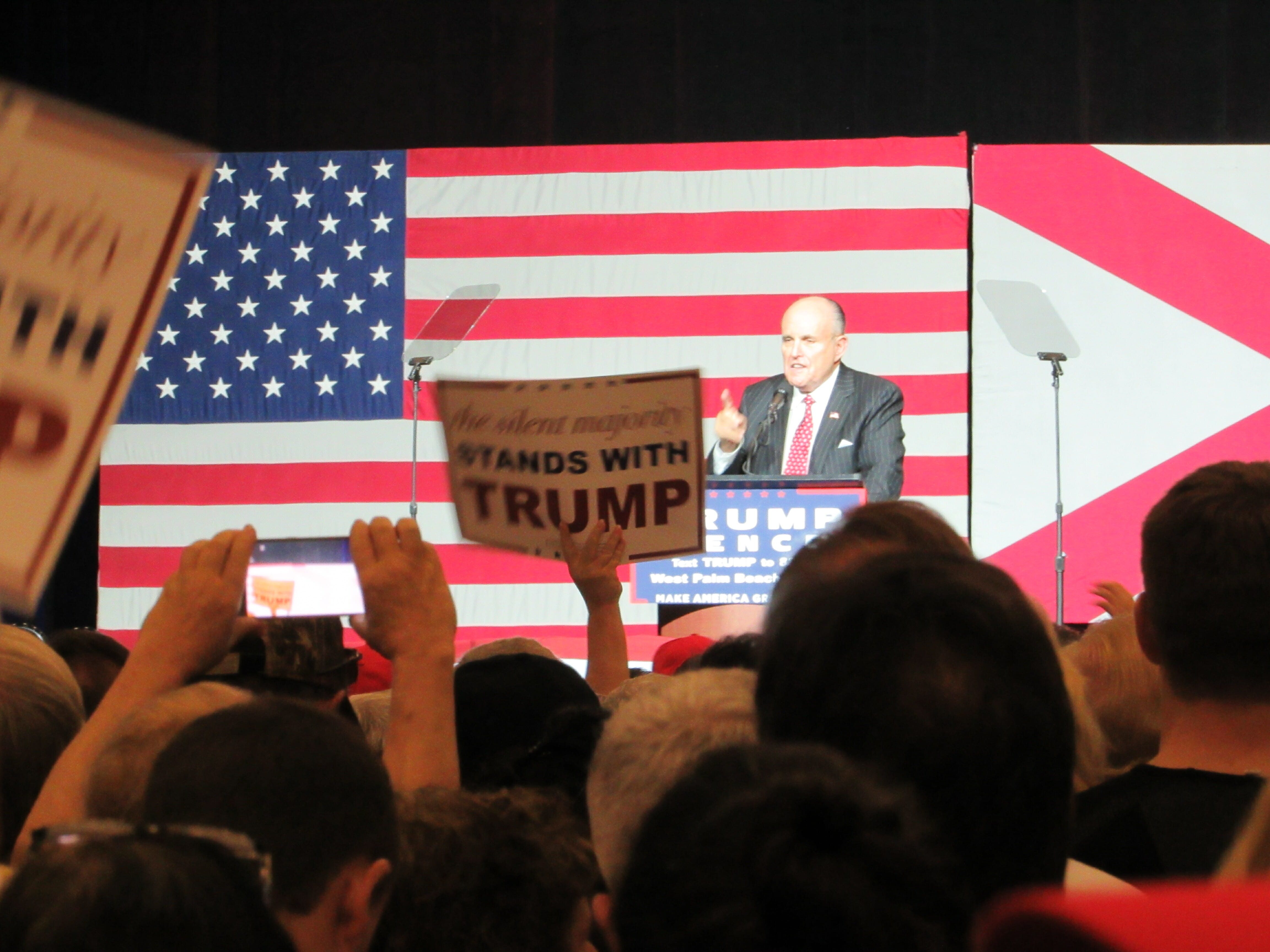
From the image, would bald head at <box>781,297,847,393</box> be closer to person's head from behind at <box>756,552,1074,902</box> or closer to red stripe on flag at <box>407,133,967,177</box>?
red stripe on flag at <box>407,133,967,177</box>

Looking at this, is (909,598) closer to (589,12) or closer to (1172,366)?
(1172,366)

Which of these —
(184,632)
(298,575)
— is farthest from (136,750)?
(298,575)

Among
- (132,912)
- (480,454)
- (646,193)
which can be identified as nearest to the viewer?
(132,912)

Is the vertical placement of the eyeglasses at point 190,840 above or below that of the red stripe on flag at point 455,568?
above

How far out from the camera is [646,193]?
20.5 feet

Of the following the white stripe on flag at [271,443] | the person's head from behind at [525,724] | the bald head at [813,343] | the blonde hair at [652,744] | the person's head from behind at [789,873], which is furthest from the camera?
the white stripe on flag at [271,443]

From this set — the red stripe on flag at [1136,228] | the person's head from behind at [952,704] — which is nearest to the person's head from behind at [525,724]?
the person's head from behind at [952,704]

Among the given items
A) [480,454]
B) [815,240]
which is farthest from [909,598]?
[815,240]

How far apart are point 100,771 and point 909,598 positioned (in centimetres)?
66

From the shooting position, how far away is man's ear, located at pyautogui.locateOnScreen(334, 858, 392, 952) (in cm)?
82

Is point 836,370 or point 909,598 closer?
point 909,598

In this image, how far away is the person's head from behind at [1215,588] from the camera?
43.5 inches

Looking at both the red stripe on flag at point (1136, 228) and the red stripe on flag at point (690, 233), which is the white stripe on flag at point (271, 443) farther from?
the red stripe on flag at point (1136, 228)

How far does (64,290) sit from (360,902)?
485 millimetres
